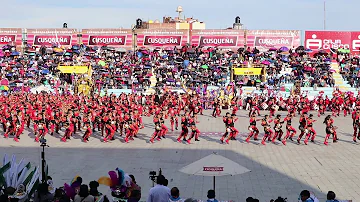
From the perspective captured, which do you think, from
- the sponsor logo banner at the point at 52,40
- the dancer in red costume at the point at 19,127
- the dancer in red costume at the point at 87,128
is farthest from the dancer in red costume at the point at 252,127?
the sponsor logo banner at the point at 52,40

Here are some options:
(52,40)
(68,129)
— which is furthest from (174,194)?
(52,40)

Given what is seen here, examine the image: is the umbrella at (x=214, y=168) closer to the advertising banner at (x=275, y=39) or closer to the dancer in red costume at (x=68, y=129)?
the dancer in red costume at (x=68, y=129)

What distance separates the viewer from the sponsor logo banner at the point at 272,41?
46938mm

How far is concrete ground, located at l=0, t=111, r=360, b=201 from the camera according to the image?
13899mm

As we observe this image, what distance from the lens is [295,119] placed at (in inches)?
1162

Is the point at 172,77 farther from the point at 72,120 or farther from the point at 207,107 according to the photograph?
the point at 72,120

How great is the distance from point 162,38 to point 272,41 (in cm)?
977

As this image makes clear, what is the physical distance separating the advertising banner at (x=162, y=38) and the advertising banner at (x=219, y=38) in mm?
989

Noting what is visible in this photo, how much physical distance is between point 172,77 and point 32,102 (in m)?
16.3

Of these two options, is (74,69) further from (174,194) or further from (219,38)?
(174,194)

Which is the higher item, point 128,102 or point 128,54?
point 128,54

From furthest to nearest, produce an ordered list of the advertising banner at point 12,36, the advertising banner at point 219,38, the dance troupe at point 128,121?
the advertising banner at point 12,36 < the advertising banner at point 219,38 < the dance troupe at point 128,121

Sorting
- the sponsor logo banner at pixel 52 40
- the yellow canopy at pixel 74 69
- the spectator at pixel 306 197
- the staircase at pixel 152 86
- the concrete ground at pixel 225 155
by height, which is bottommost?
the concrete ground at pixel 225 155

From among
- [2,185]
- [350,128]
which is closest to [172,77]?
[350,128]
